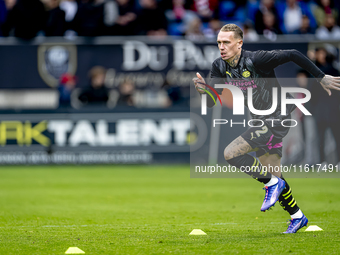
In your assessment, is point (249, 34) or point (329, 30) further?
point (329, 30)

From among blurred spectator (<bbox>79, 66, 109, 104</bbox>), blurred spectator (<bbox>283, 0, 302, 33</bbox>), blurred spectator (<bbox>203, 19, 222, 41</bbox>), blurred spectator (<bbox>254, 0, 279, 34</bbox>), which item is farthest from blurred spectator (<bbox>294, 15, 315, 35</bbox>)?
blurred spectator (<bbox>79, 66, 109, 104</bbox>)

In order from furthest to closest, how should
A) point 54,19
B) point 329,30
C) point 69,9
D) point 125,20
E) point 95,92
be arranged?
point 69,9 → point 329,30 → point 125,20 → point 54,19 → point 95,92

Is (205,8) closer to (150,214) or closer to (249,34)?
(249,34)

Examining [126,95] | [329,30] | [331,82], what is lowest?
[126,95]

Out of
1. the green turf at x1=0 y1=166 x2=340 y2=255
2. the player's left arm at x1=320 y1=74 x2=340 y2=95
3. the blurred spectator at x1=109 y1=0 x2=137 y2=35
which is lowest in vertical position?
the green turf at x1=0 y1=166 x2=340 y2=255

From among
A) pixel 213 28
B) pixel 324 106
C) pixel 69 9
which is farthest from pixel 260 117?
pixel 69 9

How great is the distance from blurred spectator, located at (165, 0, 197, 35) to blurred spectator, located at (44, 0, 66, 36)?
3.07m

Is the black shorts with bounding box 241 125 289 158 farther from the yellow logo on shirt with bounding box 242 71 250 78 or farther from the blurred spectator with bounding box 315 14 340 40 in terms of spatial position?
the blurred spectator with bounding box 315 14 340 40

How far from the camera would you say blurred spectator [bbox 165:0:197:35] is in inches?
616

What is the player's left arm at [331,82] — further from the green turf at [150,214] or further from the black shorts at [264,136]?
the green turf at [150,214]

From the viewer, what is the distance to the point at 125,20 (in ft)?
49.0

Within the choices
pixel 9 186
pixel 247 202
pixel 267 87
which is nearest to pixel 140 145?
pixel 9 186

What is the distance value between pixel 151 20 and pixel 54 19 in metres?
2.60

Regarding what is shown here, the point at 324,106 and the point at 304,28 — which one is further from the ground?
the point at 304,28
